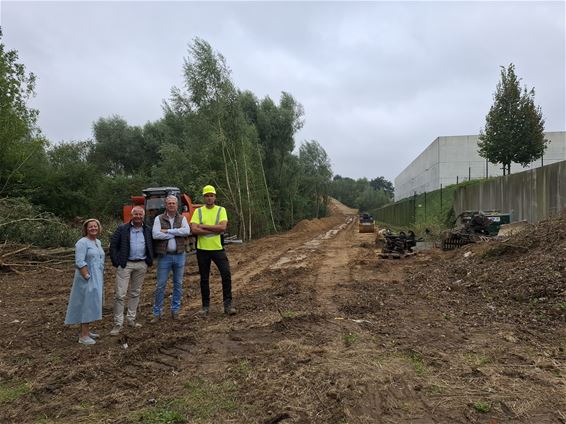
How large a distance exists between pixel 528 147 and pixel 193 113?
18.1 m

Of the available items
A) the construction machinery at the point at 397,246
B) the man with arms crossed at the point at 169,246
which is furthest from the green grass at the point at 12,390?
the construction machinery at the point at 397,246

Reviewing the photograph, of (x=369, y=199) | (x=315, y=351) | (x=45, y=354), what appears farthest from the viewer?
(x=369, y=199)

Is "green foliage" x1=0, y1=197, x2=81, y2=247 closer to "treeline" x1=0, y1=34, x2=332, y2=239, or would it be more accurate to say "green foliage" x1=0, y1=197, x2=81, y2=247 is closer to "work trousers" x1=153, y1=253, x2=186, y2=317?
"treeline" x1=0, y1=34, x2=332, y2=239

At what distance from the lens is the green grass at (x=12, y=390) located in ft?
13.2

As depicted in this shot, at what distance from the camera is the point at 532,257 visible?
28.4 ft

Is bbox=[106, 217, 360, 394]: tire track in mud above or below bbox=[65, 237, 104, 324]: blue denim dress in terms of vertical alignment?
below

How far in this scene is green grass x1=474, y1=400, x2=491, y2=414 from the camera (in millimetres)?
3451

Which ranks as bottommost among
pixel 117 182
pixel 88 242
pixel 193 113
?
pixel 88 242

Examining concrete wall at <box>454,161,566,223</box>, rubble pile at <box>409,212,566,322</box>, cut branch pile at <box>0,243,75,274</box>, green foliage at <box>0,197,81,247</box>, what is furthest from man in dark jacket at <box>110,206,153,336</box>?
concrete wall at <box>454,161,566,223</box>

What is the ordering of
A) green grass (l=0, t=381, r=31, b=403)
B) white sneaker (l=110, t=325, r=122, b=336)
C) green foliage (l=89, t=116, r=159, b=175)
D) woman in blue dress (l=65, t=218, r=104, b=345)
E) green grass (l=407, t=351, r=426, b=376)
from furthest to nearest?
green foliage (l=89, t=116, r=159, b=175)
white sneaker (l=110, t=325, r=122, b=336)
woman in blue dress (l=65, t=218, r=104, b=345)
green grass (l=407, t=351, r=426, b=376)
green grass (l=0, t=381, r=31, b=403)

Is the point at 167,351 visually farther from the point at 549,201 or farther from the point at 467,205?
the point at 467,205

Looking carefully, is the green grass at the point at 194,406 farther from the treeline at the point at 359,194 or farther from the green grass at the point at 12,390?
the treeline at the point at 359,194

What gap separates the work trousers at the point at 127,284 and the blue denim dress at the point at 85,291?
35cm

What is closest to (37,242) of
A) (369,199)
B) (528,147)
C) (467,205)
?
(467,205)
